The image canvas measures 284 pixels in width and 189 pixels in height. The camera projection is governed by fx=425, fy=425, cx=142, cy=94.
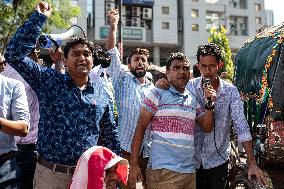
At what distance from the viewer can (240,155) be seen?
580 centimetres

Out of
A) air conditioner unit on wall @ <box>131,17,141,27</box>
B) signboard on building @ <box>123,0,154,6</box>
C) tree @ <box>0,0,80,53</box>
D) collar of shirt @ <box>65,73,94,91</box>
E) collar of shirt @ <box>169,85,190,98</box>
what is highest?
Answer: signboard on building @ <box>123,0,154,6</box>

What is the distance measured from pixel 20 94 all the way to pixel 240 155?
3371 mm

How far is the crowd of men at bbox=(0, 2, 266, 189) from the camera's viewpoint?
3.22m

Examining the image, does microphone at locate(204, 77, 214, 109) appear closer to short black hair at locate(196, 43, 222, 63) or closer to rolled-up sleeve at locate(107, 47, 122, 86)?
short black hair at locate(196, 43, 222, 63)

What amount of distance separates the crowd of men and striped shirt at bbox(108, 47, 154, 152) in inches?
11.3

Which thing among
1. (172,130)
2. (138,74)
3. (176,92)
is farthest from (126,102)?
(172,130)

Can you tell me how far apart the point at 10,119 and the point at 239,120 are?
205 centimetres

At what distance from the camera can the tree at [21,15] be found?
1681 cm

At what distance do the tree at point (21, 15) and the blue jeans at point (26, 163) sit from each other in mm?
12504

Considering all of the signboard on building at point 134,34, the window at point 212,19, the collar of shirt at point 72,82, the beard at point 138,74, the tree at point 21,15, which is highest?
the window at point 212,19

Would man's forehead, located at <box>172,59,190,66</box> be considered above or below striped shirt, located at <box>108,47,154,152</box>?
above

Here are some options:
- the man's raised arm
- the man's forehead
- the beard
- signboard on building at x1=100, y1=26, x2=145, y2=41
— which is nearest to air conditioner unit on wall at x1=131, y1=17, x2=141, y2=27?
signboard on building at x1=100, y1=26, x2=145, y2=41

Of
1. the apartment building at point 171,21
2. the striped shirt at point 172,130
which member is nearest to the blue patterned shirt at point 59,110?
the striped shirt at point 172,130

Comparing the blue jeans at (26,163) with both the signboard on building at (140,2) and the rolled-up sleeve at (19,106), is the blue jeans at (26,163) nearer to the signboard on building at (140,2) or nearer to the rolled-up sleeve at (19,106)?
the rolled-up sleeve at (19,106)
